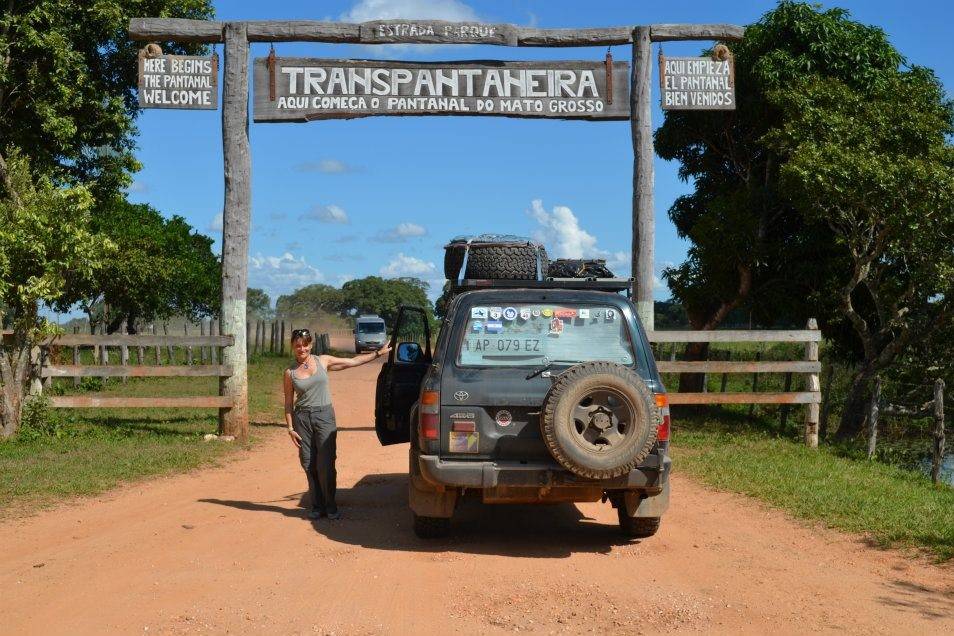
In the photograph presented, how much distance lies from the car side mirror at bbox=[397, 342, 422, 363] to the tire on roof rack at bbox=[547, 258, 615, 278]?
5.03 meters

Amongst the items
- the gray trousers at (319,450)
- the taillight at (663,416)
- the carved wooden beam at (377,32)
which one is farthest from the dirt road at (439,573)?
the carved wooden beam at (377,32)

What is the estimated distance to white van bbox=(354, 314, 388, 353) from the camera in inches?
1742

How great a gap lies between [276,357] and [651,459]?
34.8 metres

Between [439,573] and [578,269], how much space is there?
7818 mm

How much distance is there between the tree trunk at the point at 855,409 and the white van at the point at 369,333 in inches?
1157

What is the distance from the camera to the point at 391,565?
6.81m

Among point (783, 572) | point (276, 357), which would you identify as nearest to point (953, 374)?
point (783, 572)

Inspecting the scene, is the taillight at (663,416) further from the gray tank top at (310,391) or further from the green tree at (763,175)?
the green tree at (763,175)

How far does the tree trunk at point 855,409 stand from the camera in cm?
1556

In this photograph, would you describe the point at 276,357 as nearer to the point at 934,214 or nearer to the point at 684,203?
the point at 684,203

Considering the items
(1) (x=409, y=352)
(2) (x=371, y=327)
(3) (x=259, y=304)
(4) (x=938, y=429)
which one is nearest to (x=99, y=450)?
(1) (x=409, y=352)

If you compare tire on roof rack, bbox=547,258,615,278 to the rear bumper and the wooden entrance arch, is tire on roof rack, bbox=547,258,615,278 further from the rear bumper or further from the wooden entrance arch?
the rear bumper

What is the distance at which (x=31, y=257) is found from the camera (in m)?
12.5

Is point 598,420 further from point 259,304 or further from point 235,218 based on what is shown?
point 259,304
